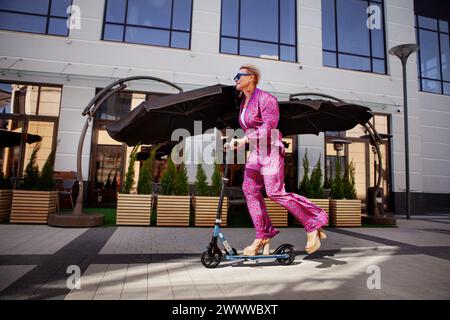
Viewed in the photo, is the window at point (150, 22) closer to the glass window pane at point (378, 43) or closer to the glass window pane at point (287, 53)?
the glass window pane at point (287, 53)

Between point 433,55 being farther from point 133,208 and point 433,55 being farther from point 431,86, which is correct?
point 133,208

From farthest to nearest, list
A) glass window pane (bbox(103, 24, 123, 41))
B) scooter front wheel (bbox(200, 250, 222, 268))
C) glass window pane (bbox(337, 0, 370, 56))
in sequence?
glass window pane (bbox(337, 0, 370, 56)) < glass window pane (bbox(103, 24, 123, 41)) < scooter front wheel (bbox(200, 250, 222, 268))

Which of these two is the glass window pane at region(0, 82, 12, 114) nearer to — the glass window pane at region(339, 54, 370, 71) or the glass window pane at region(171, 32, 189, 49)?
the glass window pane at region(171, 32, 189, 49)

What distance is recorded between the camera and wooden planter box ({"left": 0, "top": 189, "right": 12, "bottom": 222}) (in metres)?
6.09

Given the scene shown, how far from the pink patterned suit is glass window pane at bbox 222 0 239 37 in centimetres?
964

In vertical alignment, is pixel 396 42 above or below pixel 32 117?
above

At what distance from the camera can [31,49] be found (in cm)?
1001

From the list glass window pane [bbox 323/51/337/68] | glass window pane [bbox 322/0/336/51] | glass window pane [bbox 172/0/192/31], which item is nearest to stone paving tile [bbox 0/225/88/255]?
glass window pane [bbox 172/0/192/31]

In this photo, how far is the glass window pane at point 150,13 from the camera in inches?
442

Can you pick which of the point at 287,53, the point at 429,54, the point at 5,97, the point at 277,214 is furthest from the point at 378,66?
the point at 5,97

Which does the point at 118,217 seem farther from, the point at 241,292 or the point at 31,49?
the point at 31,49

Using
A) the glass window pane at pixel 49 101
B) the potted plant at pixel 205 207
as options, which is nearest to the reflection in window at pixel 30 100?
the glass window pane at pixel 49 101

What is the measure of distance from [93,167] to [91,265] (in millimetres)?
7984

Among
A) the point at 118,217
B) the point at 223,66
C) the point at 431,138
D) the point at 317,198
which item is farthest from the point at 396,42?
the point at 118,217
